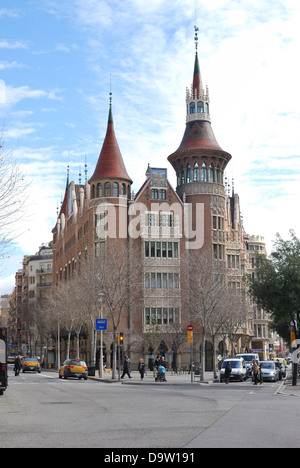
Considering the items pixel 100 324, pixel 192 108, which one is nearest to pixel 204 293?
pixel 100 324

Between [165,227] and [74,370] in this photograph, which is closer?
[74,370]

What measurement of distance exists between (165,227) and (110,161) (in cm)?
929

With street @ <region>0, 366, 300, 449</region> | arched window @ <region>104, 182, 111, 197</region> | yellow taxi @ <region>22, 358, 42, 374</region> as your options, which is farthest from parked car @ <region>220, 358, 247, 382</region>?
arched window @ <region>104, 182, 111, 197</region>

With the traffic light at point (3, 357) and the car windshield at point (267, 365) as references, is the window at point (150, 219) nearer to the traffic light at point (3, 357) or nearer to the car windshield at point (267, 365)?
the car windshield at point (267, 365)

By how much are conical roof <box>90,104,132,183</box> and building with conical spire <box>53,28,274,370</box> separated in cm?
11

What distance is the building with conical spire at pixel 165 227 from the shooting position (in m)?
68.0

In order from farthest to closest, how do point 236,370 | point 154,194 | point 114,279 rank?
1. point 154,194
2. point 114,279
3. point 236,370

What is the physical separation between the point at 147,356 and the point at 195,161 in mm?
22159

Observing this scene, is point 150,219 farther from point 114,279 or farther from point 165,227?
point 114,279

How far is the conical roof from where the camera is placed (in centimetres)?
7038

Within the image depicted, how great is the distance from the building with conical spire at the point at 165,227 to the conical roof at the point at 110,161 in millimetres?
Answer: 106

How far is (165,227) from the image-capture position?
70.8 m
